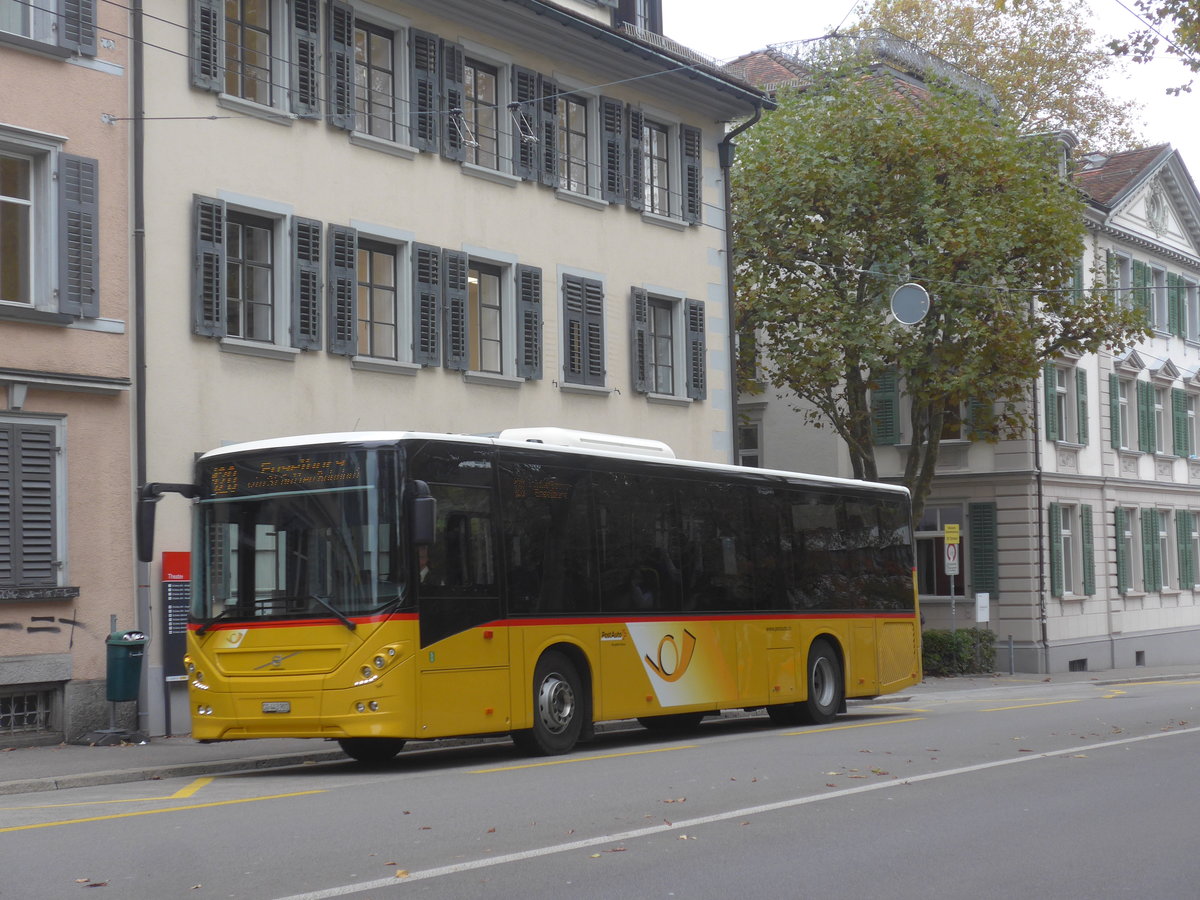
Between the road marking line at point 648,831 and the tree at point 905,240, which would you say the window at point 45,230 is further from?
the tree at point 905,240

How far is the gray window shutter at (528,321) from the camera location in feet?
84.4

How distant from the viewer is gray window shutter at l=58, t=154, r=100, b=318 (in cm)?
1872

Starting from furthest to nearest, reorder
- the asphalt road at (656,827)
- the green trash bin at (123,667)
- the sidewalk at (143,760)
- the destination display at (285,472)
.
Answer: the green trash bin at (123,667), the destination display at (285,472), the sidewalk at (143,760), the asphalt road at (656,827)

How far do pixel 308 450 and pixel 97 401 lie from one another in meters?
5.25

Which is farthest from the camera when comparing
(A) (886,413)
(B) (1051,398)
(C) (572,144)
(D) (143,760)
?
(B) (1051,398)

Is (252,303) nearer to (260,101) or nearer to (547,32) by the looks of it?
(260,101)

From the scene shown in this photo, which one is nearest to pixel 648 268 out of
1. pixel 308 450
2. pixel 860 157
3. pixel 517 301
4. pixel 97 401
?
pixel 517 301

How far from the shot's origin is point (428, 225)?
24234 mm

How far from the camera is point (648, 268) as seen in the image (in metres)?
28.7

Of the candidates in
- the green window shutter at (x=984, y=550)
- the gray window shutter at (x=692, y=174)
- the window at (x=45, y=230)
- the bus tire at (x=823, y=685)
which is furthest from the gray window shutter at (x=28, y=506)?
the green window shutter at (x=984, y=550)

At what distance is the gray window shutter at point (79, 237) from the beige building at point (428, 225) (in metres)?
0.92

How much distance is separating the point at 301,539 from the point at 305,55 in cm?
970

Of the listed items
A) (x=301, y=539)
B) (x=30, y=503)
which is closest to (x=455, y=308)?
(x=30, y=503)

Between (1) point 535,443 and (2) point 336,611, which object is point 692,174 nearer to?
(1) point 535,443
